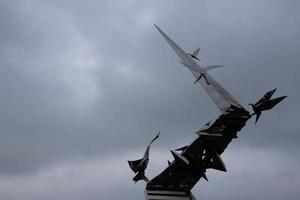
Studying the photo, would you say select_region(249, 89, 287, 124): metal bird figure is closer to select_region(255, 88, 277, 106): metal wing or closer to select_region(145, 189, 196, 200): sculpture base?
select_region(255, 88, 277, 106): metal wing

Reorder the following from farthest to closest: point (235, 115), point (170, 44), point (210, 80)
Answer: point (170, 44), point (210, 80), point (235, 115)

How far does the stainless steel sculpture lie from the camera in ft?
71.9

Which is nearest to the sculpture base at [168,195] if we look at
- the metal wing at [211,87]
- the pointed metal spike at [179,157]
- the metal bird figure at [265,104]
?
the pointed metal spike at [179,157]

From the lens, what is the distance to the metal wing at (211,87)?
22594mm

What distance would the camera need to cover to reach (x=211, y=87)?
2406 cm

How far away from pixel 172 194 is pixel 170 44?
9253 millimetres

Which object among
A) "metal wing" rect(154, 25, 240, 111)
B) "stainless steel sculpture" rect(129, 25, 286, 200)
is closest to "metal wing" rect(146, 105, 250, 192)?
"stainless steel sculpture" rect(129, 25, 286, 200)

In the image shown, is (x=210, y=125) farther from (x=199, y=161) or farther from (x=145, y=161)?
(x=145, y=161)

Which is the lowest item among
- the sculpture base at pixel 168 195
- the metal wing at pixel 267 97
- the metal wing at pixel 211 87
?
the sculpture base at pixel 168 195

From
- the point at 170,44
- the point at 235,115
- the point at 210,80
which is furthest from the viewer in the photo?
the point at 170,44

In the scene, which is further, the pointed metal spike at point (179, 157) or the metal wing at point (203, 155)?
the pointed metal spike at point (179, 157)

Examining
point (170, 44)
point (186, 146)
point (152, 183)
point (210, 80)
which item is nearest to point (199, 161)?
point (186, 146)

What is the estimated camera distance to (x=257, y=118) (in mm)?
21844

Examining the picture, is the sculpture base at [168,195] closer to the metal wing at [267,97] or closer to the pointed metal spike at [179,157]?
the pointed metal spike at [179,157]
